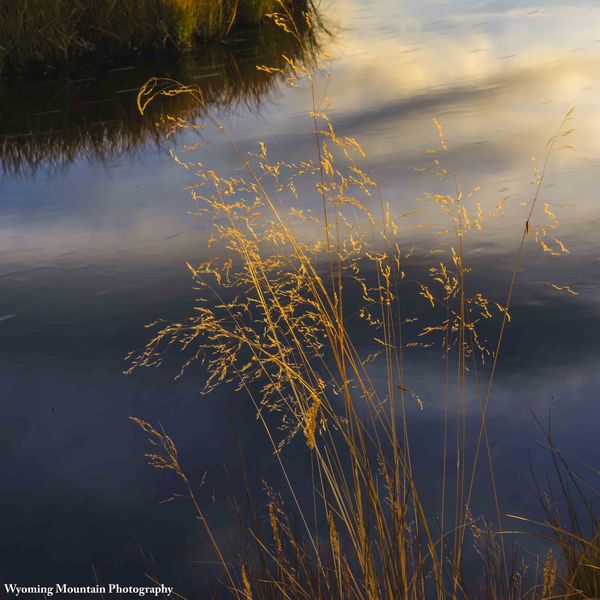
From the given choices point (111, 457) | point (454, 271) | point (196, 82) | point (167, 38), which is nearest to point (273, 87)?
point (196, 82)

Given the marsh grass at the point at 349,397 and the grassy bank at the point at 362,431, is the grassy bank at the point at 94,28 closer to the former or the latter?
the marsh grass at the point at 349,397

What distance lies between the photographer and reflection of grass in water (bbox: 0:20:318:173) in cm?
642

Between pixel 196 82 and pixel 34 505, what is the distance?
17.6ft

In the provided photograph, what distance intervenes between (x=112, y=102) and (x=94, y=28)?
1873mm

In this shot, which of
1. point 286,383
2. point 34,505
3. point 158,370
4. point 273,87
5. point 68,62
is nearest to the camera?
point 34,505

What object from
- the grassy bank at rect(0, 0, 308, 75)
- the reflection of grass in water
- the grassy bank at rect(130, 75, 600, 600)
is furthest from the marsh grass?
the grassy bank at rect(0, 0, 308, 75)

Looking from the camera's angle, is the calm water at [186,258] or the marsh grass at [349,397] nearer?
the marsh grass at [349,397]

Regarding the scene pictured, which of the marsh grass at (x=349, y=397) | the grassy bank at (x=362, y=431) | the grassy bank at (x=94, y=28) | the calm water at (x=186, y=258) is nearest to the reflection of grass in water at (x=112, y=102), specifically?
the calm water at (x=186, y=258)

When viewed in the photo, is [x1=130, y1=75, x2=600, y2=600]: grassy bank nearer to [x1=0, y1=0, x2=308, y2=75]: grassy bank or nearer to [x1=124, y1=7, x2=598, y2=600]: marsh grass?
[x1=124, y1=7, x2=598, y2=600]: marsh grass

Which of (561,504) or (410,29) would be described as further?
(410,29)

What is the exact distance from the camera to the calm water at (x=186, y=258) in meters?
2.72

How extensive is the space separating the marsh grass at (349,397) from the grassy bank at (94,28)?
369 cm

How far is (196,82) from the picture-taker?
7.66 m

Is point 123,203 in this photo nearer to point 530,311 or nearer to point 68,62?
point 530,311
